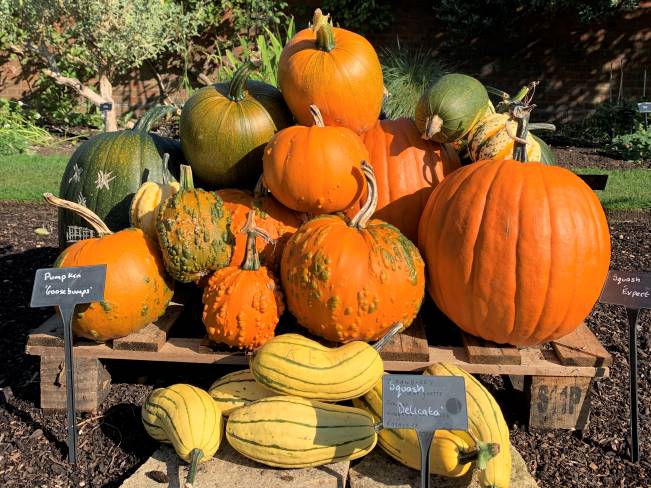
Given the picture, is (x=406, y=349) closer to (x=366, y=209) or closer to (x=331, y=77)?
(x=366, y=209)

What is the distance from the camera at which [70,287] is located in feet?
7.29

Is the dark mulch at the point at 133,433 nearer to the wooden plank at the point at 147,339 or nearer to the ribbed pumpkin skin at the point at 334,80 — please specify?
the wooden plank at the point at 147,339

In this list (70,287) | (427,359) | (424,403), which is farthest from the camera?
(427,359)

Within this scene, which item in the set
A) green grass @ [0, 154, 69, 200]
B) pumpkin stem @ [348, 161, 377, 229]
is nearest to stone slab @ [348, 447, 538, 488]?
pumpkin stem @ [348, 161, 377, 229]

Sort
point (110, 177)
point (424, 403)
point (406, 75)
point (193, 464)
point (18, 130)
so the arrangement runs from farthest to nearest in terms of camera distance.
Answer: point (18, 130), point (406, 75), point (110, 177), point (193, 464), point (424, 403)

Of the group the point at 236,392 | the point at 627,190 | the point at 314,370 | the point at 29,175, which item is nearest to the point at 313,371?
the point at 314,370

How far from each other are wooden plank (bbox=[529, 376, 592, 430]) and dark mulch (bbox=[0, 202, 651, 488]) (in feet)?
0.19

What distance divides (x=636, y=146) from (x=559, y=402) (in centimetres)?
A: 672

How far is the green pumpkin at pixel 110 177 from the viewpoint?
306 cm

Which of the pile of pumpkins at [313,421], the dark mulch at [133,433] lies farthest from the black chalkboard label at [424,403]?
the dark mulch at [133,433]

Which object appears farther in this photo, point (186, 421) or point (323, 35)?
point (323, 35)

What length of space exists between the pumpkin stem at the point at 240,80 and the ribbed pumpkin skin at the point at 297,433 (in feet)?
5.06

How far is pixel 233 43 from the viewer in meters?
10.4

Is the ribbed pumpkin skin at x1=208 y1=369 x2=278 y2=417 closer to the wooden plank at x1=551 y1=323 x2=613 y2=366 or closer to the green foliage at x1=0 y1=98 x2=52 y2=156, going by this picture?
the wooden plank at x1=551 y1=323 x2=613 y2=366
